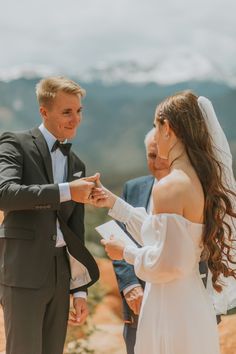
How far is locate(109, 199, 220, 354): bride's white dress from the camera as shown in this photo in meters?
2.61

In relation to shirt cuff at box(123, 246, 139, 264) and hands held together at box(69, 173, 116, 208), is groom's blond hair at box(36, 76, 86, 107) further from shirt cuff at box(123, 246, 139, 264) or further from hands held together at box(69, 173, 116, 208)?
shirt cuff at box(123, 246, 139, 264)

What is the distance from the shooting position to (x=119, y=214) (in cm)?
342

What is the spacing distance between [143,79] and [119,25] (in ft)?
2.47

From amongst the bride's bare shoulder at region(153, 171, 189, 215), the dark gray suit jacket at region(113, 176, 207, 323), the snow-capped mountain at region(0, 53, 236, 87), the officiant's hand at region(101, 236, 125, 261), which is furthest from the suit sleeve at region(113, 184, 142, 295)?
the snow-capped mountain at region(0, 53, 236, 87)

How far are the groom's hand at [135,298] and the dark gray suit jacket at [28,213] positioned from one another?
50 cm

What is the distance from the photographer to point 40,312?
9.88ft

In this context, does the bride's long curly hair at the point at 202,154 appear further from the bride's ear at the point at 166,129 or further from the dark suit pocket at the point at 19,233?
the dark suit pocket at the point at 19,233

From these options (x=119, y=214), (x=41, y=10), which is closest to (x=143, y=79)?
(x=41, y=10)

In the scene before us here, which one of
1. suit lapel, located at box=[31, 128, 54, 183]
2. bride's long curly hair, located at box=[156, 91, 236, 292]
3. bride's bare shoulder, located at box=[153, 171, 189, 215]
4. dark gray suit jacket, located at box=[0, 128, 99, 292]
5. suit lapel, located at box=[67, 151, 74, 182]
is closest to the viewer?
bride's bare shoulder, located at box=[153, 171, 189, 215]

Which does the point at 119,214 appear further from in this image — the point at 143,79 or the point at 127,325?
the point at 143,79

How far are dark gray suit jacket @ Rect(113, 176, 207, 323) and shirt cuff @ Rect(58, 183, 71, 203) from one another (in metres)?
0.78

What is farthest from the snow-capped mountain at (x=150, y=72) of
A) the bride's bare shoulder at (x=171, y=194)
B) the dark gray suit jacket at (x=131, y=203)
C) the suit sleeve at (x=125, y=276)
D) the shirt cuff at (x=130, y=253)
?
the bride's bare shoulder at (x=171, y=194)

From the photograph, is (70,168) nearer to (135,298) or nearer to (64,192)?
(64,192)

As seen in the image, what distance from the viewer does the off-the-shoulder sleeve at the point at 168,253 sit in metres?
2.59
